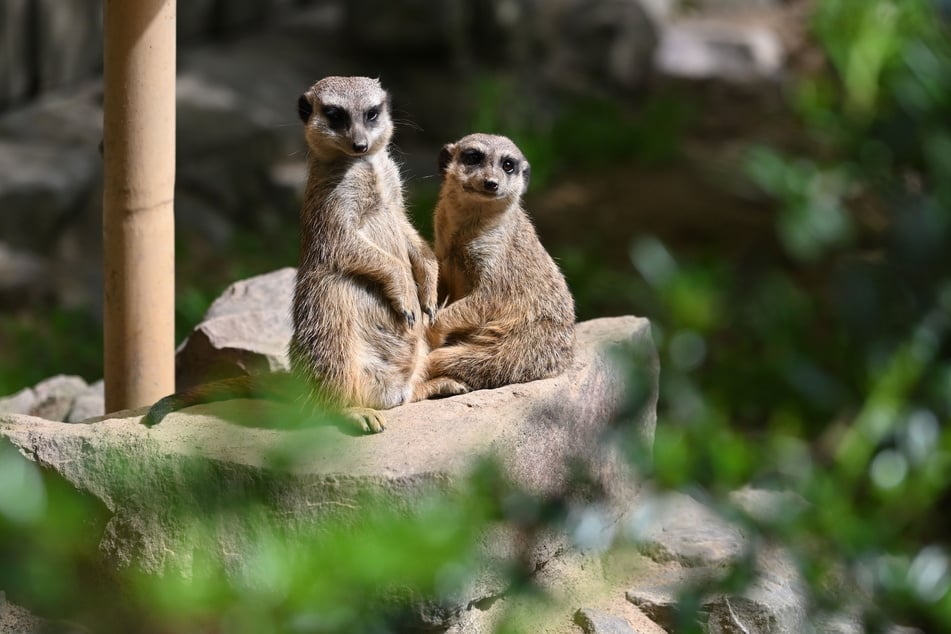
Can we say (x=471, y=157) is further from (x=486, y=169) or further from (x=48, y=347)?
(x=48, y=347)

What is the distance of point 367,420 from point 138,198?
847 millimetres

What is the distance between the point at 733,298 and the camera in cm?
66

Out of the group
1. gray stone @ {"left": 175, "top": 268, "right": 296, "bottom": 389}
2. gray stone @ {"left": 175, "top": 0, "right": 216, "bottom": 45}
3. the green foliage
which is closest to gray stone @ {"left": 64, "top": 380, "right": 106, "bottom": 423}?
gray stone @ {"left": 175, "top": 268, "right": 296, "bottom": 389}

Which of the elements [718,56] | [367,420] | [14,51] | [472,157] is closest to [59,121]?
[14,51]

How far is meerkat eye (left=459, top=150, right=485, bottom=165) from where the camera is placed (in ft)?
8.62

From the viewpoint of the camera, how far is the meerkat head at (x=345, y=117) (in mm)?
2400

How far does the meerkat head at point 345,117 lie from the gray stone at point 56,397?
4.03 feet

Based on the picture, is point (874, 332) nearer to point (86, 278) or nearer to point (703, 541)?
point (703, 541)

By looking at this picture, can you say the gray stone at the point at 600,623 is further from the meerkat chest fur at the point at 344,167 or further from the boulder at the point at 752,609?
the meerkat chest fur at the point at 344,167

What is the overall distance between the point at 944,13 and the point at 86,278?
16.3 ft

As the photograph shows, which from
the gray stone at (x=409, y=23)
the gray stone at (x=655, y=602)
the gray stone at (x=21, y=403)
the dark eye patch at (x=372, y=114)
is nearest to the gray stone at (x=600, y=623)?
the gray stone at (x=655, y=602)

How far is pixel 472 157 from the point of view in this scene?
2641mm

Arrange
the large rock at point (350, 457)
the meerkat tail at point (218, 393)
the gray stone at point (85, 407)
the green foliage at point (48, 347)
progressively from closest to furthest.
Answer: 1. the large rock at point (350, 457)
2. the meerkat tail at point (218, 393)
3. the gray stone at point (85, 407)
4. the green foliage at point (48, 347)

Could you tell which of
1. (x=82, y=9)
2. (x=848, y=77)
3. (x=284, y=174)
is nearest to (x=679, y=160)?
(x=284, y=174)
